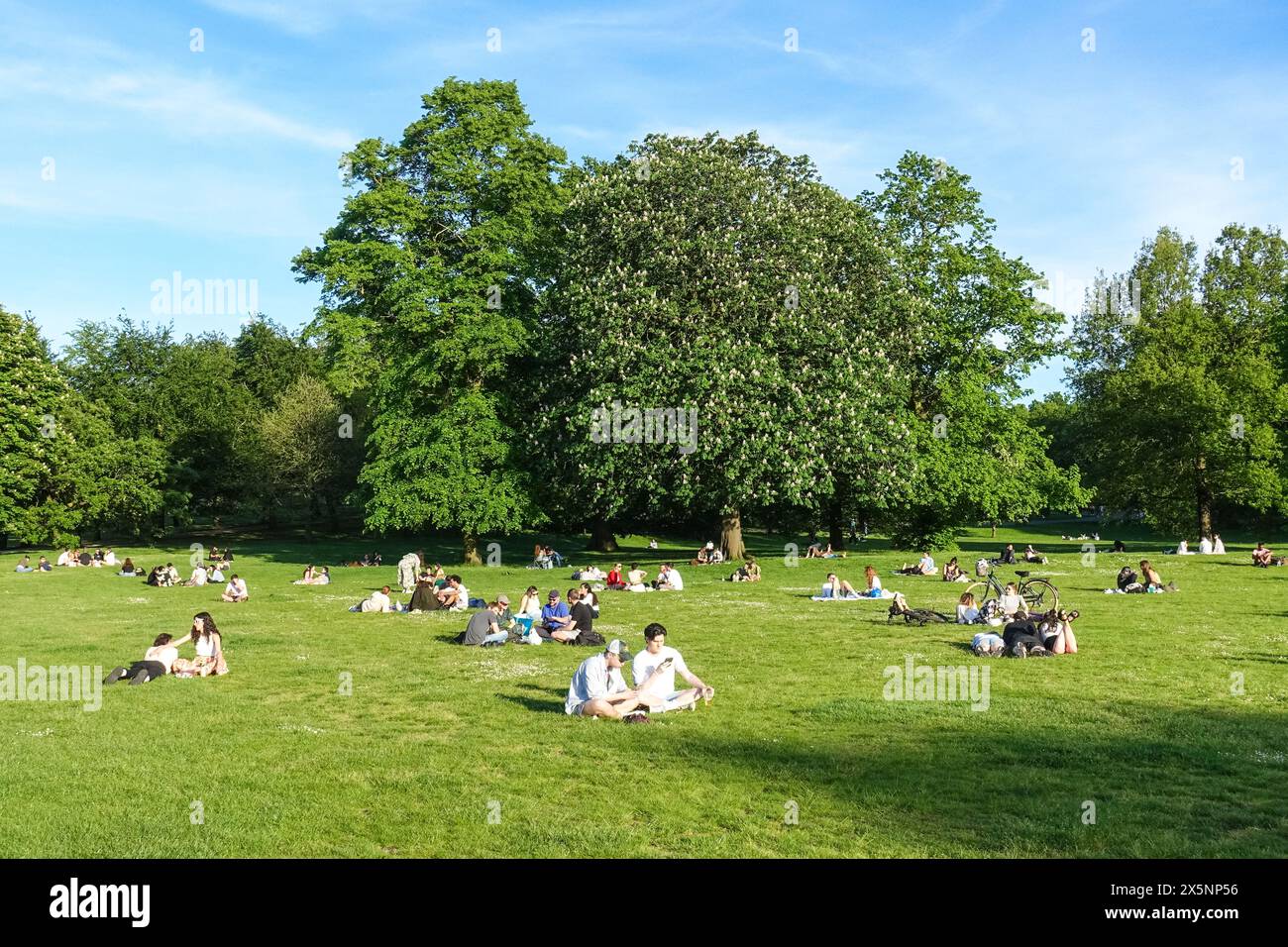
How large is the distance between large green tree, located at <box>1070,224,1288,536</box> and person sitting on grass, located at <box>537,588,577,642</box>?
48.1 m

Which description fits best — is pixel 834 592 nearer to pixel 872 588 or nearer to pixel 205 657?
pixel 872 588

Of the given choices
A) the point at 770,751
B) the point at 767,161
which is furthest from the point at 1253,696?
the point at 767,161

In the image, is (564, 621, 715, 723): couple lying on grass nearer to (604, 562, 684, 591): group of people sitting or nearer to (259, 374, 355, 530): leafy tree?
(604, 562, 684, 591): group of people sitting

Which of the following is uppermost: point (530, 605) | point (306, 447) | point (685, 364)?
point (685, 364)

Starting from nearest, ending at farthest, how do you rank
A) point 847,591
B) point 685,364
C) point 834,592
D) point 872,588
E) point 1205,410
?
point 834,592, point 872,588, point 847,591, point 685,364, point 1205,410

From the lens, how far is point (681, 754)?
14453 mm

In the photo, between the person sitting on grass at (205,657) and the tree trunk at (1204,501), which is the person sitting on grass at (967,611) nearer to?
the person sitting on grass at (205,657)

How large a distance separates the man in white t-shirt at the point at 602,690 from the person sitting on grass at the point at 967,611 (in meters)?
14.0

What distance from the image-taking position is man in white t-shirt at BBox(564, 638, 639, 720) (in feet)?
55.6

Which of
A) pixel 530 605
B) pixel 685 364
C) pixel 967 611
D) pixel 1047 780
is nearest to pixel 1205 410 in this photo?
pixel 685 364

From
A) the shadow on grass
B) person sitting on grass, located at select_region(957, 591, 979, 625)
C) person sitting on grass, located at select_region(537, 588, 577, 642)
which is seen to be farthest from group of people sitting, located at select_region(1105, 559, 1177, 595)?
the shadow on grass

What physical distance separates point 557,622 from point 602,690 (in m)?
10.5

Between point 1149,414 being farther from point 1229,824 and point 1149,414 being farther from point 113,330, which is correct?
point 113,330

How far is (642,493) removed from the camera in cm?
5278
